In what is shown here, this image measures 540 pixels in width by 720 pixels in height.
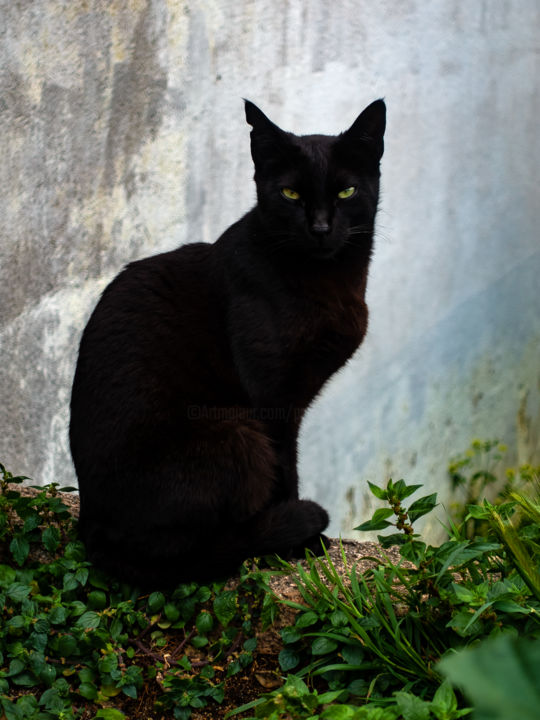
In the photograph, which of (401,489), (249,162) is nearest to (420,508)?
(401,489)

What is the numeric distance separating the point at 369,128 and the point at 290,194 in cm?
27

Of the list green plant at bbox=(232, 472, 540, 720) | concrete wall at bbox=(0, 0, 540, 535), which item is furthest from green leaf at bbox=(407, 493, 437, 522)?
concrete wall at bbox=(0, 0, 540, 535)

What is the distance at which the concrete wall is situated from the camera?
9.80 feet

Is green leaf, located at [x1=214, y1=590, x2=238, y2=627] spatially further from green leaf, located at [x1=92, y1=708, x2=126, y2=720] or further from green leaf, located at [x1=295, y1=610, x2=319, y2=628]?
green leaf, located at [x1=92, y1=708, x2=126, y2=720]

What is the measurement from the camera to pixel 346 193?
78.4 inches

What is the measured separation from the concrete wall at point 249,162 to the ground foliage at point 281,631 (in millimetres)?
1228

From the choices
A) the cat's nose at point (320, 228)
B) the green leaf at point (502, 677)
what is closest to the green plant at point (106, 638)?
the cat's nose at point (320, 228)

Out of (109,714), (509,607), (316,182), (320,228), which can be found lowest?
(109,714)

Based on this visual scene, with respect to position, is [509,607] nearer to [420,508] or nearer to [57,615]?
[420,508]

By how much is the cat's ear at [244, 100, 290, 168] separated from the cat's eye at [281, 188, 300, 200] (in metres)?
0.09

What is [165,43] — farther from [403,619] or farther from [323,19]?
[403,619]

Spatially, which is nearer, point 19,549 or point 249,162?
point 19,549

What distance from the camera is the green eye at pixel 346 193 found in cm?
199

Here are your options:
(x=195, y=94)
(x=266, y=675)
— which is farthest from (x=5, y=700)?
(x=195, y=94)
